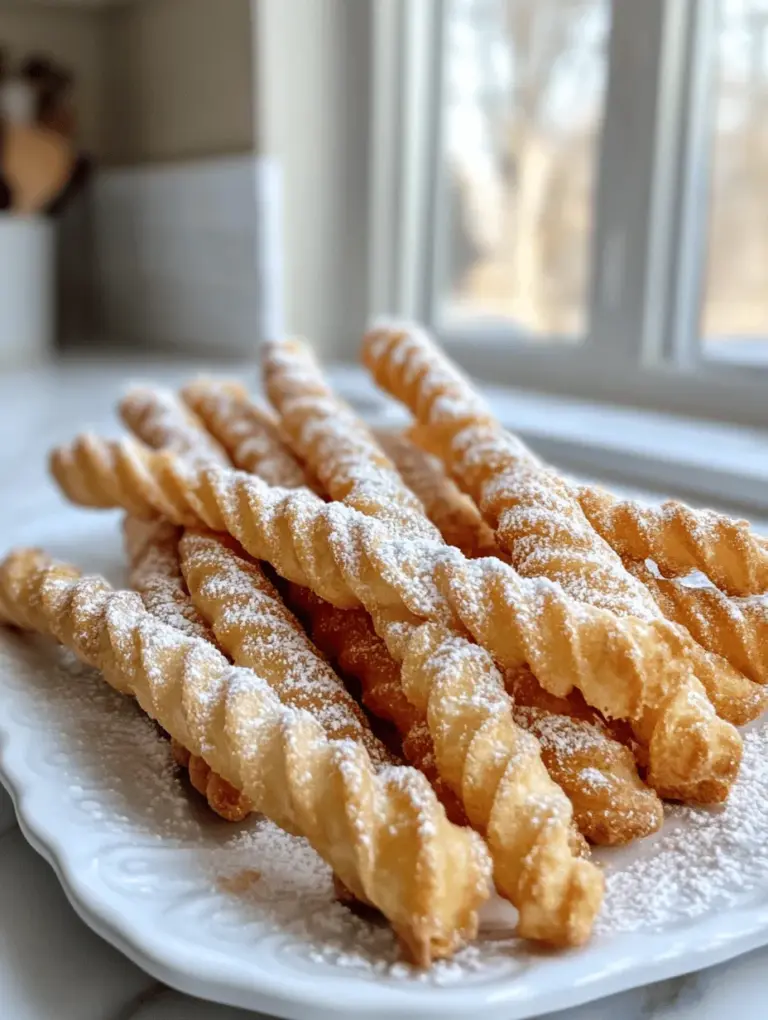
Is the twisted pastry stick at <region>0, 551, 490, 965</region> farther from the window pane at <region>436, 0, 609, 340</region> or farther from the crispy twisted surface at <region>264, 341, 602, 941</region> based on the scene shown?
the window pane at <region>436, 0, 609, 340</region>

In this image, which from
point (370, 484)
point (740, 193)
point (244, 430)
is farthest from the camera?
point (740, 193)

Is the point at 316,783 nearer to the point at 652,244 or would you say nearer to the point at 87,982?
the point at 87,982

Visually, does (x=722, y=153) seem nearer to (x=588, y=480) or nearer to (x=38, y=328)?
(x=588, y=480)

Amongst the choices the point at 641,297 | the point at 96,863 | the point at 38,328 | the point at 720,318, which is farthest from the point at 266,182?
the point at 96,863

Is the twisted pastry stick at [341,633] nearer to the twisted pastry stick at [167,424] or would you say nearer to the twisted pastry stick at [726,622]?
the twisted pastry stick at [167,424]

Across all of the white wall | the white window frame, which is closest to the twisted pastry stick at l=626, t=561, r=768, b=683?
the white window frame

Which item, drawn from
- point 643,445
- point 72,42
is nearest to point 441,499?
point 643,445
